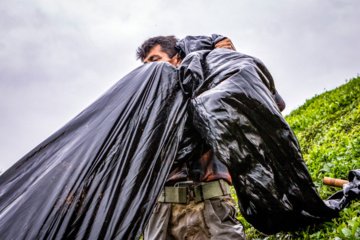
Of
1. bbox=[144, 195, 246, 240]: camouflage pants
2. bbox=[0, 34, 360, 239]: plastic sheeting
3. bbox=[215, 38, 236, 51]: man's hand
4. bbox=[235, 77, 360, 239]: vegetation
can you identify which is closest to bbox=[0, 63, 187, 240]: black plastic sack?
bbox=[0, 34, 360, 239]: plastic sheeting

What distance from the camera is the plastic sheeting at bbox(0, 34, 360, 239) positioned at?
1.19 m

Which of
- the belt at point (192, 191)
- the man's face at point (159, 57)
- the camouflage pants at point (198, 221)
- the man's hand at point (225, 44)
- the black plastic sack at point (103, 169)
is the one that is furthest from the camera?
the man's face at point (159, 57)

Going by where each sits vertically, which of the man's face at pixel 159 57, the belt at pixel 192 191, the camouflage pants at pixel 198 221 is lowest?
the camouflage pants at pixel 198 221

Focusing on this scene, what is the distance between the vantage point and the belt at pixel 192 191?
1774 millimetres

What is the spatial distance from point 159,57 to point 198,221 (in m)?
1.68

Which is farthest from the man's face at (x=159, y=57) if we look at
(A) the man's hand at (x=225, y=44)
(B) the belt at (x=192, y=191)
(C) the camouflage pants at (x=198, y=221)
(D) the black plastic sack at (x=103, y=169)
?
(C) the camouflage pants at (x=198, y=221)

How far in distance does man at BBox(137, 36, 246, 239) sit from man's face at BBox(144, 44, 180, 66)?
1.15 meters

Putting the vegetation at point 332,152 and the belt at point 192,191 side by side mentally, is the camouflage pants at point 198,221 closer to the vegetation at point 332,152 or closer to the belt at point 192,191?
the belt at point 192,191

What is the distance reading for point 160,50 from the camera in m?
2.65

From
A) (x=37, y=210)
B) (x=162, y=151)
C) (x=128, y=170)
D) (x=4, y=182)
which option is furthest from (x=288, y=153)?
(x=4, y=182)

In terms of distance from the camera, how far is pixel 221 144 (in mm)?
1328

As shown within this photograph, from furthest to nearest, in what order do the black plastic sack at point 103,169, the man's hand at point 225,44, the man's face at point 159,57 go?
the man's face at point 159,57
the man's hand at point 225,44
the black plastic sack at point 103,169

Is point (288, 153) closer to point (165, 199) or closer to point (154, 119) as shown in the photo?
point (154, 119)

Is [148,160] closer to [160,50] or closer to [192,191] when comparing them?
[192,191]
